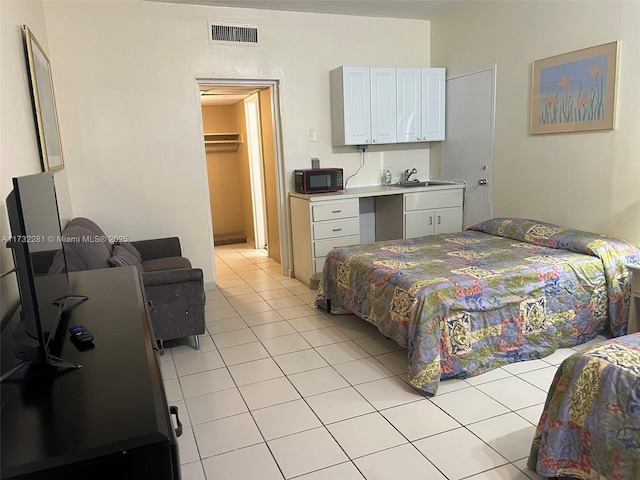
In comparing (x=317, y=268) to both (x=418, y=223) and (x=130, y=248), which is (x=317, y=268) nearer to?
(x=418, y=223)

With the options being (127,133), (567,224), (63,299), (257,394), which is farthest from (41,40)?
(567,224)

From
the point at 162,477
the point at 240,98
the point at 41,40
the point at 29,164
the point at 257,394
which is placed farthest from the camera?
the point at 240,98

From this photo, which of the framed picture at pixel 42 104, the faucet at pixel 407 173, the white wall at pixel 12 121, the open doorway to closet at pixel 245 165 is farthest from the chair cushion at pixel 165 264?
the faucet at pixel 407 173

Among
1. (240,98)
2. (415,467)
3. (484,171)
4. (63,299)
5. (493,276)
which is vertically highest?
(240,98)

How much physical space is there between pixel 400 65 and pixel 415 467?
14.7ft

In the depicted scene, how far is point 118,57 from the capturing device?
13.9 feet

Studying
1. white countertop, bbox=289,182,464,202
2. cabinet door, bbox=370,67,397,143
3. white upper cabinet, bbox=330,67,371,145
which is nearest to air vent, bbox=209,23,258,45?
white upper cabinet, bbox=330,67,371,145

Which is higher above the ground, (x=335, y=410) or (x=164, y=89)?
(x=164, y=89)

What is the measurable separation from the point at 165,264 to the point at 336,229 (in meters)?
1.72

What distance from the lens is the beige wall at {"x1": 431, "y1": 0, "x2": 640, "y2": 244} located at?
335 centimetres

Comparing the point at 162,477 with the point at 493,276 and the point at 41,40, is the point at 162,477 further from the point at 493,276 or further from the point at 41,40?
the point at 41,40

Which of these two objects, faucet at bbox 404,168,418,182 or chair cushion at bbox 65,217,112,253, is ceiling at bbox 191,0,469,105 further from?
chair cushion at bbox 65,217,112,253

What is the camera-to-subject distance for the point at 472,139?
16.0 feet

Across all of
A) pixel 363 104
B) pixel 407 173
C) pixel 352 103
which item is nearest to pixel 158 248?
pixel 352 103
